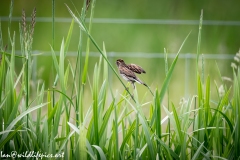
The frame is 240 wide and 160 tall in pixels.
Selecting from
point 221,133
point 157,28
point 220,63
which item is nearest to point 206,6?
point 157,28

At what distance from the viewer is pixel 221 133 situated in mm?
1676

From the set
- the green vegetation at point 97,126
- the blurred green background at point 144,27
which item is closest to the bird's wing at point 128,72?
the green vegetation at point 97,126

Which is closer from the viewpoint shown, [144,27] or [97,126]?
[97,126]

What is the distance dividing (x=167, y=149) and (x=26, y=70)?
58 cm

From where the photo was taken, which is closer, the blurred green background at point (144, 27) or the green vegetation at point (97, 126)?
the green vegetation at point (97, 126)

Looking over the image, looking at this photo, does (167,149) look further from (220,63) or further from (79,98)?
(220,63)

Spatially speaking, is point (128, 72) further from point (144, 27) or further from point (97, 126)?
point (144, 27)

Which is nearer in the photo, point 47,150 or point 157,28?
point 47,150

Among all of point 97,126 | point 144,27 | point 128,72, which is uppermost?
point 144,27

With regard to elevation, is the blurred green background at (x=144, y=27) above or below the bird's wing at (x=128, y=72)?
above

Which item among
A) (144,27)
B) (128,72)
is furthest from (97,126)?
(144,27)

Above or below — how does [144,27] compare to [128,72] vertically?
above

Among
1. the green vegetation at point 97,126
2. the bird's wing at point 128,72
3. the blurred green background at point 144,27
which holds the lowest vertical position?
the green vegetation at point 97,126

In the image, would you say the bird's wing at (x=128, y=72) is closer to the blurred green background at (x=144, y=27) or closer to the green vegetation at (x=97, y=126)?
the green vegetation at (x=97, y=126)
